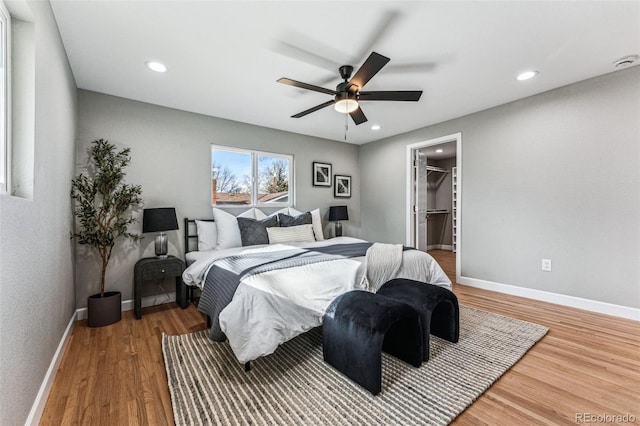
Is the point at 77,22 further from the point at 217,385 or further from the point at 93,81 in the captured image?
the point at 217,385

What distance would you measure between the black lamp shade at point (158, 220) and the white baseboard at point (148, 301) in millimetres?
901

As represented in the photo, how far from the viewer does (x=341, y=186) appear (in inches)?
215

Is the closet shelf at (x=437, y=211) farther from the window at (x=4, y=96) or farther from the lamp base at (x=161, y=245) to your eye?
the window at (x=4, y=96)

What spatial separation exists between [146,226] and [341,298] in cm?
239

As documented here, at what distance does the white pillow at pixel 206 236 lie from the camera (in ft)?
11.8

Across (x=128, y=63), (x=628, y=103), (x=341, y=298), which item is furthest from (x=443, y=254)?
(x=128, y=63)

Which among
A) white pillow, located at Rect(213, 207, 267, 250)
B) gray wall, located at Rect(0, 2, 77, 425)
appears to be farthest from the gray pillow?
gray wall, located at Rect(0, 2, 77, 425)

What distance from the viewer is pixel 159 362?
2115 mm

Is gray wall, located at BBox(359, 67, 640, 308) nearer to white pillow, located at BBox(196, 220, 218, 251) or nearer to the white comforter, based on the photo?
the white comforter

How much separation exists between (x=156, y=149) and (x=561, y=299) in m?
5.14

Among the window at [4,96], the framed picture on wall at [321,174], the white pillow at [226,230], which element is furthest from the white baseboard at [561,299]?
the window at [4,96]

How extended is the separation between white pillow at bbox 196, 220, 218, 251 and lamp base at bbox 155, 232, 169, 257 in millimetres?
406

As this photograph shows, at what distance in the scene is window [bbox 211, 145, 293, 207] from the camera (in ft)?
13.2

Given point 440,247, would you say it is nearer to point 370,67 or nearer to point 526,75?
point 526,75
